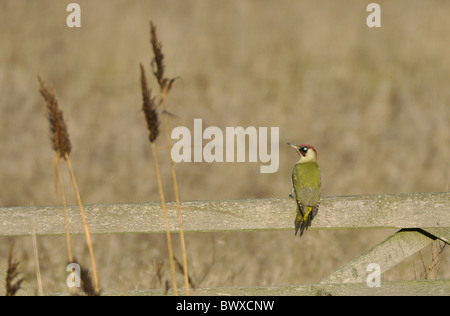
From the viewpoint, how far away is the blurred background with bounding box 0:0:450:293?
7559 millimetres

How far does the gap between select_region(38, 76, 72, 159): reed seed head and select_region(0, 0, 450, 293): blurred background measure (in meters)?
2.66

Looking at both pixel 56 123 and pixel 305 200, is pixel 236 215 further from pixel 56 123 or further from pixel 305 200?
pixel 56 123

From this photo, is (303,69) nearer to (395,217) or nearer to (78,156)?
(78,156)

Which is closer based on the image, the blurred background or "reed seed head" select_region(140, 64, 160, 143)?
"reed seed head" select_region(140, 64, 160, 143)

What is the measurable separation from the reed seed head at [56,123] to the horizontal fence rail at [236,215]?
1.39 meters

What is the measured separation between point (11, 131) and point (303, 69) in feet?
16.4

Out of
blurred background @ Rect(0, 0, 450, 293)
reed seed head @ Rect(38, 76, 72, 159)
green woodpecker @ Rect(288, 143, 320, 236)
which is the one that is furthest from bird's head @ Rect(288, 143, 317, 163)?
reed seed head @ Rect(38, 76, 72, 159)

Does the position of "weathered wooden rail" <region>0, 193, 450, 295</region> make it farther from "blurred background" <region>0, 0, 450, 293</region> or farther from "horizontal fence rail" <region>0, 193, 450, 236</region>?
"blurred background" <region>0, 0, 450, 293</region>

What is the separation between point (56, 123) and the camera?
2910 millimetres

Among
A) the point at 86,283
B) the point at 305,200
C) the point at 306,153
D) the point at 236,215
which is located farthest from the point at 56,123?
the point at 306,153

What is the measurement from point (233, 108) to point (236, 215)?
7.30m
